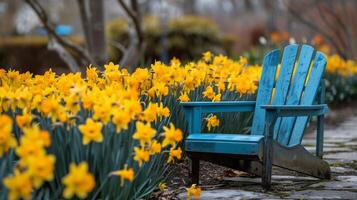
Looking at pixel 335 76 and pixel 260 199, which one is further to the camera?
pixel 335 76

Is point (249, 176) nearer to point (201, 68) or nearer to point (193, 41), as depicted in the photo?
point (201, 68)

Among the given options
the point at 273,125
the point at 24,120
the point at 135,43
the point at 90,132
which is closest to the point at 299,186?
the point at 273,125

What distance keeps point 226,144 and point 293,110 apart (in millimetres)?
475

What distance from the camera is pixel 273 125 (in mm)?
3699

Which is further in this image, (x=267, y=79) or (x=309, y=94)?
(x=267, y=79)

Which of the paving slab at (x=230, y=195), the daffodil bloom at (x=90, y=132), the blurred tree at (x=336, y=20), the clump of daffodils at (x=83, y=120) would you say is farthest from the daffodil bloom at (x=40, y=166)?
the blurred tree at (x=336, y=20)

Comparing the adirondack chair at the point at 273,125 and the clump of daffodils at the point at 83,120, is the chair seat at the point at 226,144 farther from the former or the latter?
the clump of daffodils at the point at 83,120

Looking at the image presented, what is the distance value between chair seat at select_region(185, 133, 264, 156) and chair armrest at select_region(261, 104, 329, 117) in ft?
0.55

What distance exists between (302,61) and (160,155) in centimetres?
147

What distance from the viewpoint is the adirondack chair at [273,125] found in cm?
371

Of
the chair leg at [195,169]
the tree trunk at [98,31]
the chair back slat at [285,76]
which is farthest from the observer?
the tree trunk at [98,31]

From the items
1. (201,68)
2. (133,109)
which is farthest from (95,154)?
(201,68)

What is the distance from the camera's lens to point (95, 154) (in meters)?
3.04

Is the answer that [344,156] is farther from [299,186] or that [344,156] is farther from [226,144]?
[226,144]
